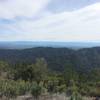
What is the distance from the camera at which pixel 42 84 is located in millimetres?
27766

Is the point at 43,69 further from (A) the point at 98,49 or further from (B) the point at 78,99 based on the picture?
(A) the point at 98,49

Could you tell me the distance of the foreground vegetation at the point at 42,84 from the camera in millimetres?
25922

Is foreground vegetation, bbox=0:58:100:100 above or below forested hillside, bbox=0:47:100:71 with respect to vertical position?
above

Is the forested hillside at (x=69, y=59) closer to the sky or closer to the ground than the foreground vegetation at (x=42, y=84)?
closer to the ground

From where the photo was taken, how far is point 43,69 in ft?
179

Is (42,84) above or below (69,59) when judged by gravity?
above

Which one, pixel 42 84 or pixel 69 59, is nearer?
pixel 42 84

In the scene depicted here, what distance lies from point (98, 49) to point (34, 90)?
172 metres

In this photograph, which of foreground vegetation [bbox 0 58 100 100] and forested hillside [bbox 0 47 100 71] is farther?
forested hillside [bbox 0 47 100 71]

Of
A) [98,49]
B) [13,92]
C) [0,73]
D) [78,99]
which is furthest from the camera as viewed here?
[98,49]

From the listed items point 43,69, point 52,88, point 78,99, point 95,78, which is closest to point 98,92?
point 52,88

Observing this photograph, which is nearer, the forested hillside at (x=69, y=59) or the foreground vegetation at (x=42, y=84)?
the foreground vegetation at (x=42, y=84)

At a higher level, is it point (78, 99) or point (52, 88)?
point (78, 99)

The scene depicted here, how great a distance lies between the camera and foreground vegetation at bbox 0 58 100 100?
2592 cm
